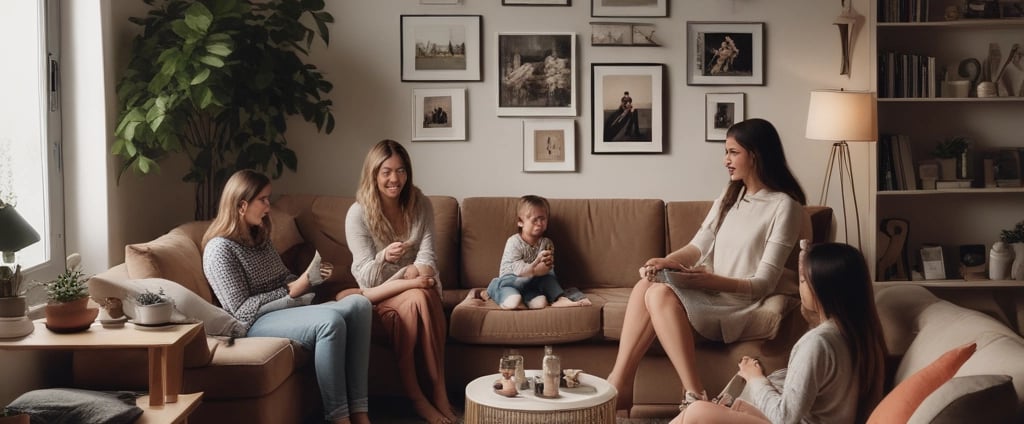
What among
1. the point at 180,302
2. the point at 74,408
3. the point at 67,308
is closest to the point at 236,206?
the point at 180,302

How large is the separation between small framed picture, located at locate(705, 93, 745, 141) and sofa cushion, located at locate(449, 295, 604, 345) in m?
1.48

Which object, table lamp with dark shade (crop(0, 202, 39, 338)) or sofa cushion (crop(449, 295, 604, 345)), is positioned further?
sofa cushion (crop(449, 295, 604, 345))

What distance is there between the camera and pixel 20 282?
3.23 m

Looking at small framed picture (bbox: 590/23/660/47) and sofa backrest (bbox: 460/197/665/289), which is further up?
small framed picture (bbox: 590/23/660/47)

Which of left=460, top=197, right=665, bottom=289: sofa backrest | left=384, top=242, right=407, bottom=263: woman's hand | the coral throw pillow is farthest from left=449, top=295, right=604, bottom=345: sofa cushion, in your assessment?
the coral throw pillow

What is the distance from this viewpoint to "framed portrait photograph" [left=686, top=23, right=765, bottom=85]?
550 centimetres

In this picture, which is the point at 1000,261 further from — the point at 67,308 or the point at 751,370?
the point at 67,308

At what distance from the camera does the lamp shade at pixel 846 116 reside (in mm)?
5164

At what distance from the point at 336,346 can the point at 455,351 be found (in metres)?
0.71

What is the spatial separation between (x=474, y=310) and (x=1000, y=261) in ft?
9.15

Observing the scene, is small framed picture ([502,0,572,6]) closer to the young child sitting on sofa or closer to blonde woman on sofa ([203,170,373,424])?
the young child sitting on sofa

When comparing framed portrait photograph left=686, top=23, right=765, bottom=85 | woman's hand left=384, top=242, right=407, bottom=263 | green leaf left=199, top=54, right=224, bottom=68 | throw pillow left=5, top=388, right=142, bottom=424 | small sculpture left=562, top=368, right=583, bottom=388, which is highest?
framed portrait photograph left=686, top=23, right=765, bottom=85

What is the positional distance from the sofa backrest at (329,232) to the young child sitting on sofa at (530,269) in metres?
0.28

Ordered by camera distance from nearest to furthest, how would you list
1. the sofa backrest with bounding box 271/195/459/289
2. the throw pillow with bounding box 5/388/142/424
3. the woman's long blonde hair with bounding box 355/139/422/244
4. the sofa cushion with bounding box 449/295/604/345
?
1. the throw pillow with bounding box 5/388/142/424
2. the sofa cushion with bounding box 449/295/604/345
3. the woman's long blonde hair with bounding box 355/139/422/244
4. the sofa backrest with bounding box 271/195/459/289
